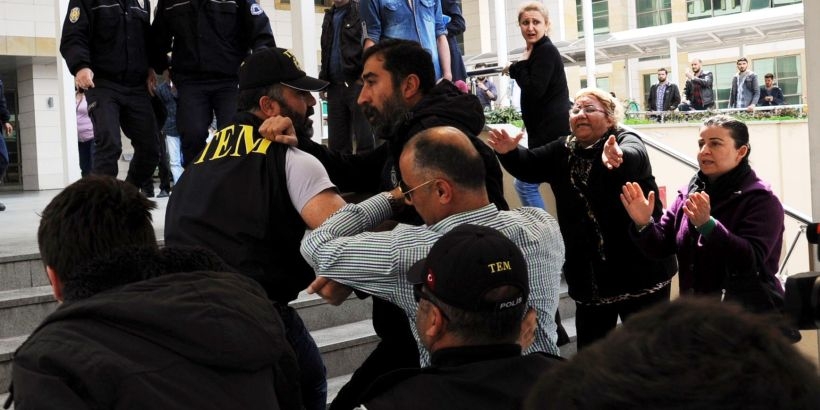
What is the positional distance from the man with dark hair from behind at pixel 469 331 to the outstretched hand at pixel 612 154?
196cm

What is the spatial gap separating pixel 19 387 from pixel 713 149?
10.9 ft

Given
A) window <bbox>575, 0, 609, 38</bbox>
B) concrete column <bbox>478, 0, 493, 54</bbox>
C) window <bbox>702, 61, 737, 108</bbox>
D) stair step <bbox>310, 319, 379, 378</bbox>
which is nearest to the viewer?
stair step <bbox>310, 319, 379, 378</bbox>

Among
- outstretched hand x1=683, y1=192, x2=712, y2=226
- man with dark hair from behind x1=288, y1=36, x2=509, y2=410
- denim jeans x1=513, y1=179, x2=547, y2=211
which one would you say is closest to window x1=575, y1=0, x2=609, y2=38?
denim jeans x1=513, y1=179, x2=547, y2=211

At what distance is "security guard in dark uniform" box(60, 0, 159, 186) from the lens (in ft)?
19.6

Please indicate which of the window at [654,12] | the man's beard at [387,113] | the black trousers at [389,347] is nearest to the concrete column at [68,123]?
the man's beard at [387,113]

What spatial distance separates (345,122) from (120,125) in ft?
5.74

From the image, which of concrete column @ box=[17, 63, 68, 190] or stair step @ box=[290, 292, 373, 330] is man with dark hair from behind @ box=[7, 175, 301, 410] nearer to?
stair step @ box=[290, 292, 373, 330]

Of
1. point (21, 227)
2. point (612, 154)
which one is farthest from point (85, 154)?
point (612, 154)

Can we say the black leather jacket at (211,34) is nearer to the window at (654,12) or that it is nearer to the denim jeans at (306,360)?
the denim jeans at (306,360)

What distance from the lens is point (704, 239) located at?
4000 mm

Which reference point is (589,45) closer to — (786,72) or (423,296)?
(423,296)

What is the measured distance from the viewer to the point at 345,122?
23.5ft

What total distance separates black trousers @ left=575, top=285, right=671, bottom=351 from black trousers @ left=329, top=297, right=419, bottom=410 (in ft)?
4.71

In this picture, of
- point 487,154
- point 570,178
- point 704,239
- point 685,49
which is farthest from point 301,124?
point 685,49
